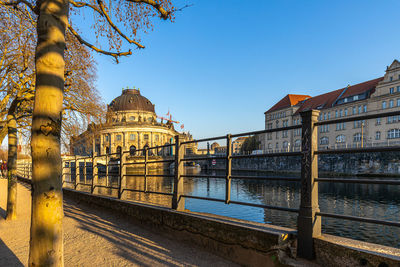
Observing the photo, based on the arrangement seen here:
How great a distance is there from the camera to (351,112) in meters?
58.7

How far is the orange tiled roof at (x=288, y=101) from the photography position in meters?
76.8

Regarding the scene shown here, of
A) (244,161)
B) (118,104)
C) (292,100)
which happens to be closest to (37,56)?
(244,161)

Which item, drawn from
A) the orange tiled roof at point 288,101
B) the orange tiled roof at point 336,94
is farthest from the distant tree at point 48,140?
the orange tiled roof at point 288,101

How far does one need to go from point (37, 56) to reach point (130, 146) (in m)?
87.2

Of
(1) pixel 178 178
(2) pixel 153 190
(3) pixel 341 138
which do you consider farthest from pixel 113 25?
(3) pixel 341 138

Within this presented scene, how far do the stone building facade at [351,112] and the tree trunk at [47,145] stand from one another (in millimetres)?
38281

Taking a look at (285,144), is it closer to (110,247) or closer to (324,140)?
(324,140)

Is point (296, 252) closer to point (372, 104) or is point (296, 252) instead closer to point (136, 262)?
point (136, 262)

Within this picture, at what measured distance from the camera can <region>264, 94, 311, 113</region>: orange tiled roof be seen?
76.8m

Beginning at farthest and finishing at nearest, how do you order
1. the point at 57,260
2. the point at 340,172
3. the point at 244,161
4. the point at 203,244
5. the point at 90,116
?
the point at 244,161 → the point at 340,172 → the point at 90,116 → the point at 203,244 → the point at 57,260

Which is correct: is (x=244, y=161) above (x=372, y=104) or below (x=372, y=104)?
below

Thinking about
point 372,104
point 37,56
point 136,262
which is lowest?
point 136,262

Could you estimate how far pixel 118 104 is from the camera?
93.6 meters

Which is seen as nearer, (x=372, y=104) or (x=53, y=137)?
(x=53, y=137)
